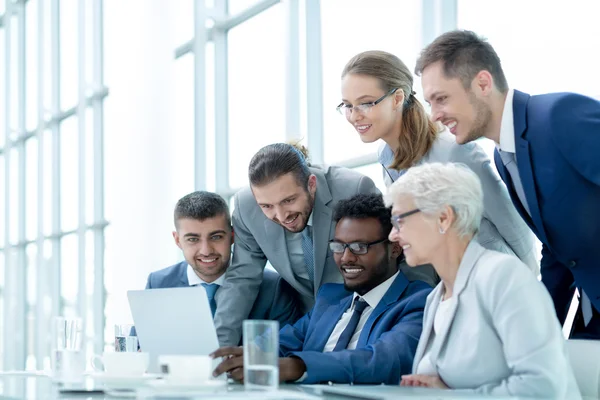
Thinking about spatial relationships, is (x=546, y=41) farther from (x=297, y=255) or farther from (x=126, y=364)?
(x=126, y=364)

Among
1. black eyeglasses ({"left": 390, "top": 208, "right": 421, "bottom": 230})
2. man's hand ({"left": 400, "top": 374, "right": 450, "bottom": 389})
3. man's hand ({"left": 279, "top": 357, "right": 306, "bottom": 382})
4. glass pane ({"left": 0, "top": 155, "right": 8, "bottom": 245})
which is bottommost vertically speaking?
man's hand ({"left": 400, "top": 374, "right": 450, "bottom": 389})

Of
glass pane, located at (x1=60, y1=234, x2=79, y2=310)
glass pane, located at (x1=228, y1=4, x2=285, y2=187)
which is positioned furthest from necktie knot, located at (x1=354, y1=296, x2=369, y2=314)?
glass pane, located at (x1=60, y1=234, x2=79, y2=310)

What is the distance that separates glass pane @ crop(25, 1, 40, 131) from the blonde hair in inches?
295

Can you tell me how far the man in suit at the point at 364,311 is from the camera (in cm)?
234

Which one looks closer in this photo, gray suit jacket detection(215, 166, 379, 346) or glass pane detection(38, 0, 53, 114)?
gray suit jacket detection(215, 166, 379, 346)

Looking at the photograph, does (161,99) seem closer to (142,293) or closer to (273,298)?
(273,298)

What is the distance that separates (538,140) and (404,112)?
2.20 ft

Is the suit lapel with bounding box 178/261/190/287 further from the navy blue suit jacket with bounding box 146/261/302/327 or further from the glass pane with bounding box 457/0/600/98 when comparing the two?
the glass pane with bounding box 457/0/600/98

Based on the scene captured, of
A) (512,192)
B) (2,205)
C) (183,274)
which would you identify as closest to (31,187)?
(2,205)

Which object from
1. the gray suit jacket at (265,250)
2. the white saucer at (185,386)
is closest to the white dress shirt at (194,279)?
the gray suit jacket at (265,250)

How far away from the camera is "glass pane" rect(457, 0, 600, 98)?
3.18 m

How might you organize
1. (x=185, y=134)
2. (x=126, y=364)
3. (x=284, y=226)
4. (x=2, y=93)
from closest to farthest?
(x=126, y=364) → (x=284, y=226) → (x=185, y=134) → (x=2, y=93)

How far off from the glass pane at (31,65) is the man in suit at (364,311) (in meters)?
7.62

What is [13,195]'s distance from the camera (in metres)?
10.3
